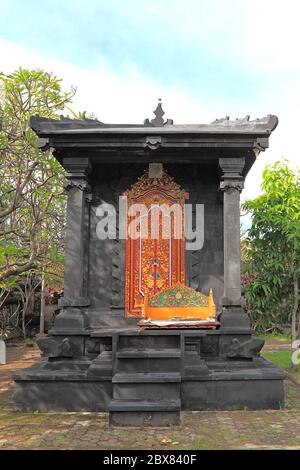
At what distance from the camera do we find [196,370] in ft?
25.0

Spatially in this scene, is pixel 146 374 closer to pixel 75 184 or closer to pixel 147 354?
pixel 147 354

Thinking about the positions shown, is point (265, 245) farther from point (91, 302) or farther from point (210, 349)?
point (91, 302)

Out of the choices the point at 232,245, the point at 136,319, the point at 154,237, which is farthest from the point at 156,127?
the point at 136,319

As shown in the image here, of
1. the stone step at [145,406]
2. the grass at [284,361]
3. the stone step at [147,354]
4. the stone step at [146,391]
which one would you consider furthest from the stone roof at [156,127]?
the grass at [284,361]

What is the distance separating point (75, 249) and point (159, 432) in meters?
3.89

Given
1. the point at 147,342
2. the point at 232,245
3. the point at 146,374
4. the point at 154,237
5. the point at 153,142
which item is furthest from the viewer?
the point at 154,237

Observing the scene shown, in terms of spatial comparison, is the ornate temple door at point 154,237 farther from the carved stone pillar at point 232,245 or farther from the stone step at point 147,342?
the stone step at point 147,342

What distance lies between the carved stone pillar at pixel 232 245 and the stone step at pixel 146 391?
5.76 feet

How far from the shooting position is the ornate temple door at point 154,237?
952 centimetres

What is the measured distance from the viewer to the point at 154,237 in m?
9.64

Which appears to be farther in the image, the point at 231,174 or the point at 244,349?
the point at 231,174

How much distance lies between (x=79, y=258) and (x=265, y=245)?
570 centimetres
